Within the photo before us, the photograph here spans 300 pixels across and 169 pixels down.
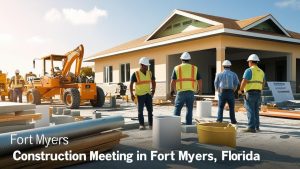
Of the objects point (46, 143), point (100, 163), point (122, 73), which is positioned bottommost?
point (100, 163)

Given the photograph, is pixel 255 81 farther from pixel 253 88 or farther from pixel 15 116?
pixel 15 116

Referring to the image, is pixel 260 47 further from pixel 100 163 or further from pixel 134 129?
pixel 100 163

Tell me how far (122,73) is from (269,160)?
18321 mm

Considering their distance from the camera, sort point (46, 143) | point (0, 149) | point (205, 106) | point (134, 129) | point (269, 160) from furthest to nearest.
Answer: point (205, 106) < point (134, 129) < point (269, 160) < point (46, 143) < point (0, 149)

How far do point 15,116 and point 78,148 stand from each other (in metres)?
1.99

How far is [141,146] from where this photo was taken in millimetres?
6047

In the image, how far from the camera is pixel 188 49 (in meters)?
17.1

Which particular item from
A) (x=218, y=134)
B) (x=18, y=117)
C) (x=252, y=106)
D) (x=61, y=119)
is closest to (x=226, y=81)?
(x=252, y=106)

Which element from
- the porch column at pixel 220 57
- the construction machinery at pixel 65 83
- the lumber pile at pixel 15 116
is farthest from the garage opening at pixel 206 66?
the lumber pile at pixel 15 116

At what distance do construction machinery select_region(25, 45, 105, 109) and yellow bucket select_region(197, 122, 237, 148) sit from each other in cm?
994

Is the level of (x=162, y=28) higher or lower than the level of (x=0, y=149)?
higher

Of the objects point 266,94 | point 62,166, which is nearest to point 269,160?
point 62,166

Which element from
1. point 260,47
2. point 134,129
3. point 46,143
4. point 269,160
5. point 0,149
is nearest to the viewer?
point 0,149

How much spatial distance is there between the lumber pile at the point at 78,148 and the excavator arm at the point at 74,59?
10.2 meters
